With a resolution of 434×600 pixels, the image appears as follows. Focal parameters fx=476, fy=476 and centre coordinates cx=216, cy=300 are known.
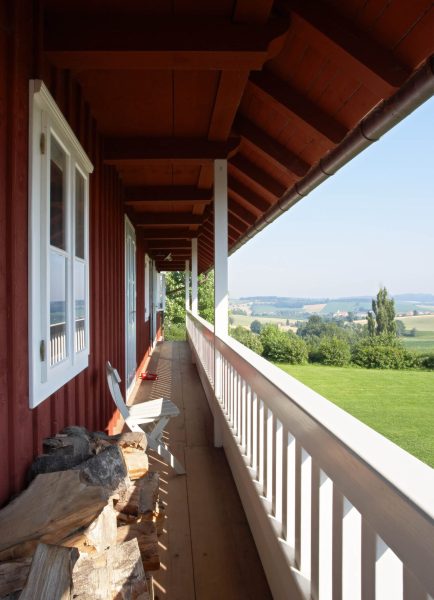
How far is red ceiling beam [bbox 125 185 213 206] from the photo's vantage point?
5.95m

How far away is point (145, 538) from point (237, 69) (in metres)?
2.33

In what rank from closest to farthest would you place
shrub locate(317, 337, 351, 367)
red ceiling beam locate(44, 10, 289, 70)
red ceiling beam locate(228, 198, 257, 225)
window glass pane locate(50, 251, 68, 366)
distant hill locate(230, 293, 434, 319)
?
1. red ceiling beam locate(44, 10, 289, 70)
2. window glass pane locate(50, 251, 68, 366)
3. red ceiling beam locate(228, 198, 257, 225)
4. shrub locate(317, 337, 351, 367)
5. distant hill locate(230, 293, 434, 319)

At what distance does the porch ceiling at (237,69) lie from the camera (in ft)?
7.39

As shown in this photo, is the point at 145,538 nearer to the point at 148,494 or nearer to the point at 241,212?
the point at 148,494

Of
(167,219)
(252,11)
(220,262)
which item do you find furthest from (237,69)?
(167,219)

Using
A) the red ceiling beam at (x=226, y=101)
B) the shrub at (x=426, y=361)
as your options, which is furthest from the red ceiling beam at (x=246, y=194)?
the shrub at (x=426, y=361)

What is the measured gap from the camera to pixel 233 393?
3781 millimetres

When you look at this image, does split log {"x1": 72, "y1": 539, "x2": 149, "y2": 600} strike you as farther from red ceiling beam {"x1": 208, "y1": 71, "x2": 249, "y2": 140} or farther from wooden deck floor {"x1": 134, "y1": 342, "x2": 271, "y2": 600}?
red ceiling beam {"x1": 208, "y1": 71, "x2": 249, "y2": 140}

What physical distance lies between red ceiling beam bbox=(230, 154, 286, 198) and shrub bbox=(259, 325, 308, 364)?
21.6 metres

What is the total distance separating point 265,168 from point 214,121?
51.5 inches

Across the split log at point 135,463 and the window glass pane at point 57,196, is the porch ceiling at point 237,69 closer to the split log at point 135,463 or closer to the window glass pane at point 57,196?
the window glass pane at point 57,196

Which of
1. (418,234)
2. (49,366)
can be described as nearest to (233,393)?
(49,366)

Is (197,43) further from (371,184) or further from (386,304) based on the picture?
(371,184)

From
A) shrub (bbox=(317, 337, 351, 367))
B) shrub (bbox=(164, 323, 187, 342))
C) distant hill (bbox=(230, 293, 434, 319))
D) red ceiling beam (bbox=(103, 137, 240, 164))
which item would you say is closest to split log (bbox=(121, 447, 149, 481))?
red ceiling beam (bbox=(103, 137, 240, 164))
